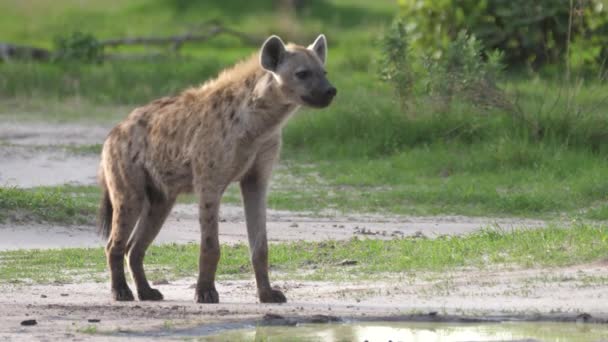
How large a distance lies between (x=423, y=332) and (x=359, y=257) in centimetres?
184

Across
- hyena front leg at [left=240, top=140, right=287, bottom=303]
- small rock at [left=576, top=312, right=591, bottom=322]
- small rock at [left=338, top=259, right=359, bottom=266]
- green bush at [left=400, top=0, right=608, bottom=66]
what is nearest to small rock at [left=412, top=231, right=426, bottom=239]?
small rock at [left=338, top=259, right=359, bottom=266]

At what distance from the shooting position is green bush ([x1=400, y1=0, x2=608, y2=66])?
42.1 ft

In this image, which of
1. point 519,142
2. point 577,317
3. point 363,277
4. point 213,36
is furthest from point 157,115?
point 213,36

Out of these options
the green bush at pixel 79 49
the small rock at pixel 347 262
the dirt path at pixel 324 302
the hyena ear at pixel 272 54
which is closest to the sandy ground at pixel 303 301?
the dirt path at pixel 324 302

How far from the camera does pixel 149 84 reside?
1376cm

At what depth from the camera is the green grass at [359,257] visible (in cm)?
656

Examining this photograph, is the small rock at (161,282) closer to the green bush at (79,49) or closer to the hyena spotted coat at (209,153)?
the hyena spotted coat at (209,153)

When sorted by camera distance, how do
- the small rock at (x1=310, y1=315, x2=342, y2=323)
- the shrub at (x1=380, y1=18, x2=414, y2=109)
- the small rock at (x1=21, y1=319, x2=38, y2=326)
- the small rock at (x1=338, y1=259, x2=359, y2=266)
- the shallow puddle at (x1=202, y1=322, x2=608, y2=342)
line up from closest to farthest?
the shallow puddle at (x1=202, y1=322, x2=608, y2=342) < the small rock at (x1=21, y1=319, x2=38, y2=326) < the small rock at (x1=310, y1=315, x2=342, y2=323) < the small rock at (x1=338, y1=259, x2=359, y2=266) < the shrub at (x1=380, y1=18, x2=414, y2=109)

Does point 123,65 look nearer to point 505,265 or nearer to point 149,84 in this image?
point 149,84

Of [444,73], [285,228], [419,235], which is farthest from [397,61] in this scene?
[419,235]

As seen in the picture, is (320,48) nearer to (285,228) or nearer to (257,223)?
(257,223)

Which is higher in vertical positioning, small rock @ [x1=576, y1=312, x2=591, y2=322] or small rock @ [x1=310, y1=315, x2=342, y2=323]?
small rock @ [x1=310, y1=315, x2=342, y2=323]

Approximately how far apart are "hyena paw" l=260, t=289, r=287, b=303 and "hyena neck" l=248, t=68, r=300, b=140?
0.71 m

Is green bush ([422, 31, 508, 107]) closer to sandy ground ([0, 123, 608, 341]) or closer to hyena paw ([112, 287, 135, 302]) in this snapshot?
sandy ground ([0, 123, 608, 341])
